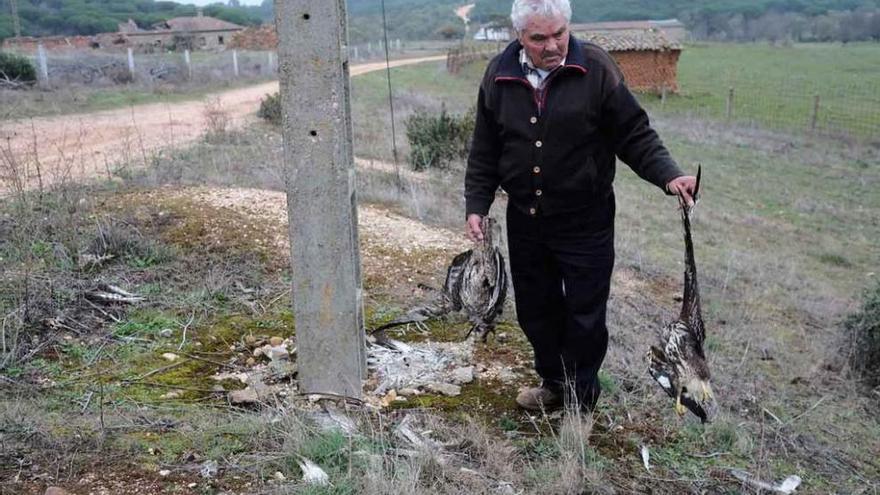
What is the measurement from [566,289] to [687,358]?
0.55 meters

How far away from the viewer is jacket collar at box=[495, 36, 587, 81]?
298 centimetres

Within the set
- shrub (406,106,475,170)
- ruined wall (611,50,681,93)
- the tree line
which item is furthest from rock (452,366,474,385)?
the tree line

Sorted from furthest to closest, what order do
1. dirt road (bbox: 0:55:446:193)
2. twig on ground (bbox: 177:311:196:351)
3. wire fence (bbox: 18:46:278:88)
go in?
wire fence (bbox: 18:46:278:88), dirt road (bbox: 0:55:446:193), twig on ground (bbox: 177:311:196:351)

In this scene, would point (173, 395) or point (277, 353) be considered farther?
point (277, 353)

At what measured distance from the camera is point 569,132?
3027mm

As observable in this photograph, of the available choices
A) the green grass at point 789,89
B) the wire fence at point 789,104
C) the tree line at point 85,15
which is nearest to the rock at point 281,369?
the wire fence at point 789,104

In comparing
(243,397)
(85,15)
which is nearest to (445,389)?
(243,397)

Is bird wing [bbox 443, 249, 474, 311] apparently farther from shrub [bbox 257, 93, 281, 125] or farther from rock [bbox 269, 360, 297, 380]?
shrub [bbox 257, 93, 281, 125]

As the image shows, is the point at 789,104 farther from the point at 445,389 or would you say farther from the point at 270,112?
the point at 445,389

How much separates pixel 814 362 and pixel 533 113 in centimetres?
403

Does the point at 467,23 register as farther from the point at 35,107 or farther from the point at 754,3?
the point at 35,107

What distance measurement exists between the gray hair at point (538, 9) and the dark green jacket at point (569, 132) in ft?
0.59

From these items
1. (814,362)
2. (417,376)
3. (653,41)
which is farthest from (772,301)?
(653,41)

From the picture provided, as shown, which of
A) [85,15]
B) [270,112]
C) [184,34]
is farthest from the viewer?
[85,15]
